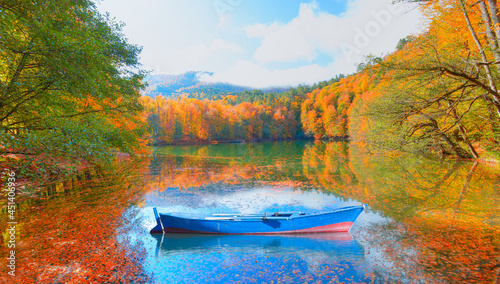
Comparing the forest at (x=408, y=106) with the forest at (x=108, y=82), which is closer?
the forest at (x=108, y=82)

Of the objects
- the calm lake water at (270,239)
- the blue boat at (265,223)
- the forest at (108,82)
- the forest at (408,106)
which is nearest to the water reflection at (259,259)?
the calm lake water at (270,239)

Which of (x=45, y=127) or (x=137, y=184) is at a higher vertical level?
(x=45, y=127)

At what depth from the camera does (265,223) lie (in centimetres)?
905

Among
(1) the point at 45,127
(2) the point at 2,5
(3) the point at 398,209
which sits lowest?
(3) the point at 398,209

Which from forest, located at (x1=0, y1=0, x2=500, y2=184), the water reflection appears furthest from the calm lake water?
forest, located at (x1=0, y1=0, x2=500, y2=184)

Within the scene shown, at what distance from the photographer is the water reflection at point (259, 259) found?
6590 millimetres

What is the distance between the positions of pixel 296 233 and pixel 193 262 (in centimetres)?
413

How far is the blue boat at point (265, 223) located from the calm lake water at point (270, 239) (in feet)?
1.00

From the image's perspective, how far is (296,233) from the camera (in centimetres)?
940

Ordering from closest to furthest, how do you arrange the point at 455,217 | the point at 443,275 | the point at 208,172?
the point at 443,275, the point at 455,217, the point at 208,172

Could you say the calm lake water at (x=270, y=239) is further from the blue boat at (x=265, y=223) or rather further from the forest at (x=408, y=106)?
the forest at (x=408, y=106)

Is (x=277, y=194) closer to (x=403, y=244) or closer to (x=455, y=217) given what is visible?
(x=403, y=244)

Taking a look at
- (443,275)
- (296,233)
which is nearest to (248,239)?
(296,233)

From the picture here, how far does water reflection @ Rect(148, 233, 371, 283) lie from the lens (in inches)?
259
